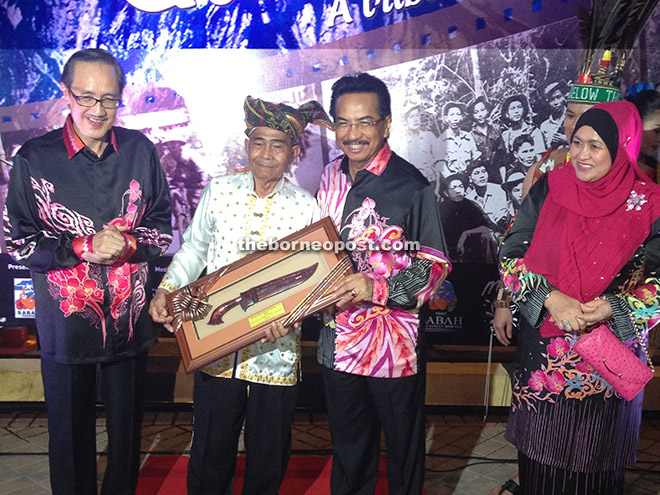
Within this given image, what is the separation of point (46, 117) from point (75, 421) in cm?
205

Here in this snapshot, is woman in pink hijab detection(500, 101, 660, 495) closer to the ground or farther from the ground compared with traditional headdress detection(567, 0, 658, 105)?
closer to the ground

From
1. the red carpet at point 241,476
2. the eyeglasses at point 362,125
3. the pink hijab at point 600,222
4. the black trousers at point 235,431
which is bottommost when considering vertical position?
the red carpet at point 241,476

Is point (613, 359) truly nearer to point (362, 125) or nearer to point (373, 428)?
point (373, 428)

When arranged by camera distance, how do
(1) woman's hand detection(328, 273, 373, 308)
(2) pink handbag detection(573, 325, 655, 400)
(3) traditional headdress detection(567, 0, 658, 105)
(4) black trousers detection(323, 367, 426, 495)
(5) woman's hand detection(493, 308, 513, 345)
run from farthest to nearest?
(5) woman's hand detection(493, 308, 513, 345) < (3) traditional headdress detection(567, 0, 658, 105) < (4) black trousers detection(323, 367, 426, 495) < (1) woman's hand detection(328, 273, 373, 308) < (2) pink handbag detection(573, 325, 655, 400)

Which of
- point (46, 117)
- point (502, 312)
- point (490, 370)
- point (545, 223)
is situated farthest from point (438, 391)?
point (46, 117)

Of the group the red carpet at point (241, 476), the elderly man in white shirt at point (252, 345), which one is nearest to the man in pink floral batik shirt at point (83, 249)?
the elderly man in white shirt at point (252, 345)

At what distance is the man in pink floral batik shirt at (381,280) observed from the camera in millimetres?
2445

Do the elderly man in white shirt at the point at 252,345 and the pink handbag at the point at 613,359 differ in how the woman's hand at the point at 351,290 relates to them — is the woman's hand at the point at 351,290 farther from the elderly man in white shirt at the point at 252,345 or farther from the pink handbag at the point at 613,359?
the pink handbag at the point at 613,359

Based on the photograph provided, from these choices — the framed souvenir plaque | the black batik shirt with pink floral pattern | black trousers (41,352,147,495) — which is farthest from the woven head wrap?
black trousers (41,352,147,495)

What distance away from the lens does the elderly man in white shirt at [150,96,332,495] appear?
2502 millimetres

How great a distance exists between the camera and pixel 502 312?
3.04 m

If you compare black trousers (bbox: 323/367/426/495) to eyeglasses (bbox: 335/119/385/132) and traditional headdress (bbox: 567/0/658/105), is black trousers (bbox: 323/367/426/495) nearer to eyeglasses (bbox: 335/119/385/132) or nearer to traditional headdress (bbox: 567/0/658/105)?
eyeglasses (bbox: 335/119/385/132)

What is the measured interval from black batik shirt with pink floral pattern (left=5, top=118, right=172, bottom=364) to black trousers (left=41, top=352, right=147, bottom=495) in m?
0.10

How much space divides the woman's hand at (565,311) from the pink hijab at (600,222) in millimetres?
55
